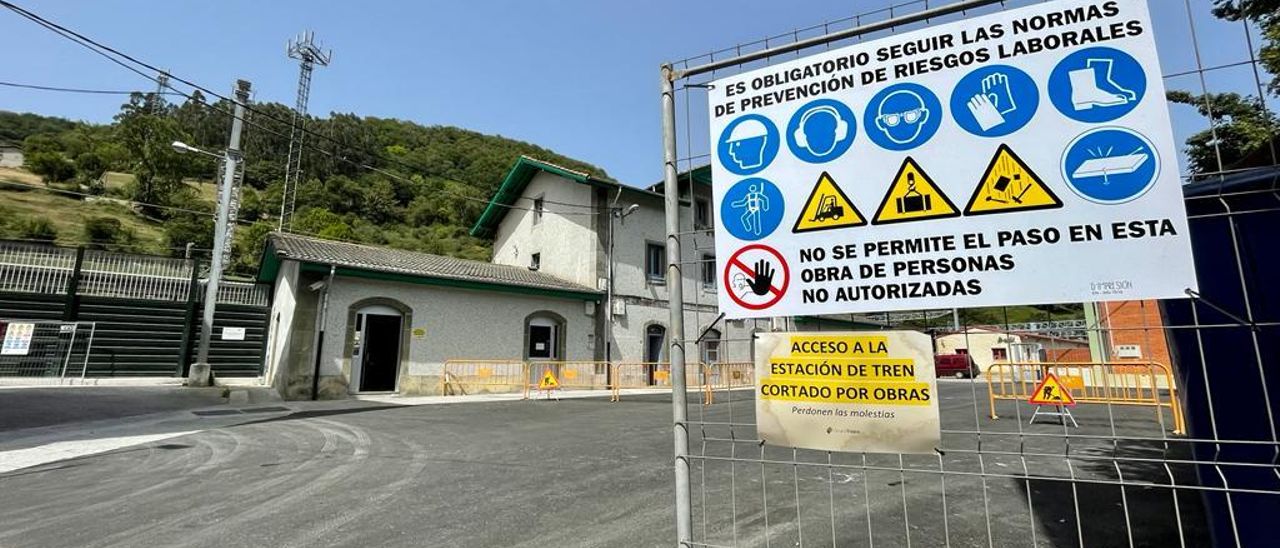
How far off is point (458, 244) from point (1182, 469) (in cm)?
5295

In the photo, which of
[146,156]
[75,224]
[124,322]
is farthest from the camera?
[146,156]

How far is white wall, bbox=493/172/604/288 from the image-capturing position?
19141 mm

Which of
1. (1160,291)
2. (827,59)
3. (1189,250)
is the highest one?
(827,59)

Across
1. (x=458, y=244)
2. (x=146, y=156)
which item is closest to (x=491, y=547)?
(x=458, y=244)

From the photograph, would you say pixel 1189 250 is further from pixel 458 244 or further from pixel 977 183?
pixel 458 244

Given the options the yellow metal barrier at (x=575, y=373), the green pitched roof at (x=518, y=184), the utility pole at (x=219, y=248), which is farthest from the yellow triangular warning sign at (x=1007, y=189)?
the utility pole at (x=219, y=248)

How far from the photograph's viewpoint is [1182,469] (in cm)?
566

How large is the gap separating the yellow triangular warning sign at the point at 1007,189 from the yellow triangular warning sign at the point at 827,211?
45 centimetres

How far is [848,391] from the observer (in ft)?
7.50

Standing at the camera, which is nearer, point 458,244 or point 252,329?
point 252,329

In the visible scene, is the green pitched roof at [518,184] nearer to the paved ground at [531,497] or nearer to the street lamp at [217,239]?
the street lamp at [217,239]

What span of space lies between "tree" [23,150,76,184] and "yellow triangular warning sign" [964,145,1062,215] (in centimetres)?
8339

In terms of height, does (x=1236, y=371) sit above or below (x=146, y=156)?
below

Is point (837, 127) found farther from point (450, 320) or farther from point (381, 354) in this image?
point (381, 354)
